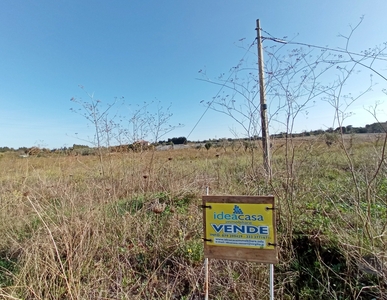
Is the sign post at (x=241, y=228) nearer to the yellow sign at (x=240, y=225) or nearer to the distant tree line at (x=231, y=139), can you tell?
the yellow sign at (x=240, y=225)

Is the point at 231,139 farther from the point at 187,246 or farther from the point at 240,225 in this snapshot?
the point at 240,225

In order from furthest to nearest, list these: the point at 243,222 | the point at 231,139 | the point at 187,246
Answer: the point at 231,139 → the point at 187,246 → the point at 243,222

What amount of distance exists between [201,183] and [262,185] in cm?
161

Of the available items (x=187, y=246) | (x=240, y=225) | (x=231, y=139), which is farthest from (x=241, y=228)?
(x=231, y=139)

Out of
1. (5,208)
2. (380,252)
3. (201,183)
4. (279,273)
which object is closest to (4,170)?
(5,208)

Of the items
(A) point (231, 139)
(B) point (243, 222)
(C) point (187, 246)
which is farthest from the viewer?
(A) point (231, 139)

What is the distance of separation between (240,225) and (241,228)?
2cm

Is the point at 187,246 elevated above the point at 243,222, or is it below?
below

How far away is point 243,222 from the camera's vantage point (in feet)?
4.48

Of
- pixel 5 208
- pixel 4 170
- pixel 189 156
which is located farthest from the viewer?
pixel 189 156

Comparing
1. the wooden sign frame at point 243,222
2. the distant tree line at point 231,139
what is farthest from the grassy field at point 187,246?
the wooden sign frame at point 243,222

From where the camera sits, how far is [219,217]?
4.70 ft

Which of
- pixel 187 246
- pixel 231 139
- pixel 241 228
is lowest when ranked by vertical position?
pixel 187 246

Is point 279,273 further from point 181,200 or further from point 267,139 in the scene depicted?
point 181,200
